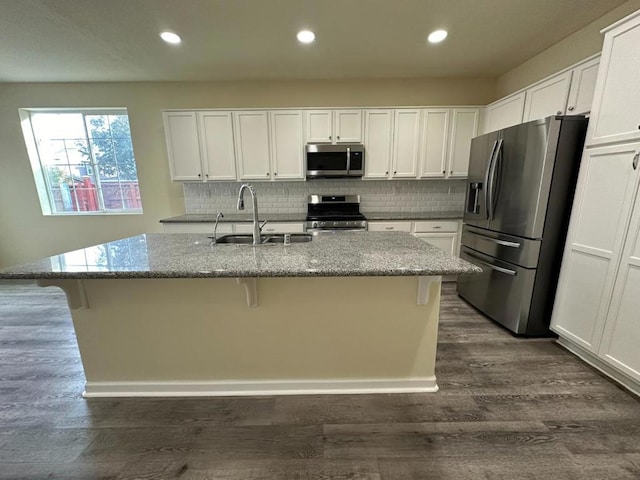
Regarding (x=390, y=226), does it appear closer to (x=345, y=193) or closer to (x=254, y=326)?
(x=345, y=193)

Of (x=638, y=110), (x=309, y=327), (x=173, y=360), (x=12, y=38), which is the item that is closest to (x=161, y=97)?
(x=12, y=38)

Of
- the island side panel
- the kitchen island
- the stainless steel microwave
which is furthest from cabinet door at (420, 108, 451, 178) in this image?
the island side panel

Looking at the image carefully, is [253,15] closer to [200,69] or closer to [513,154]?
[200,69]

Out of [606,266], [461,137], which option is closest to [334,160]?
[461,137]

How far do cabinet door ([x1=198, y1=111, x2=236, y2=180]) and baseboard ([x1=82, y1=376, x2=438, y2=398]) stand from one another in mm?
2627

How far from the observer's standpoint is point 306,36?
2506 mm

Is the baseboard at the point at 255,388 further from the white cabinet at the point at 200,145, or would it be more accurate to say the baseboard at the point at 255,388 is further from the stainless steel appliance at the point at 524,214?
the white cabinet at the point at 200,145

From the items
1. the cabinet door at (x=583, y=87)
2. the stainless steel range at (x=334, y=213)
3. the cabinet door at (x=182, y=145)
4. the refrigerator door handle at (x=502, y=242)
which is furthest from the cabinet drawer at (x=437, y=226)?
the cabinet door at (x=182, y=145)

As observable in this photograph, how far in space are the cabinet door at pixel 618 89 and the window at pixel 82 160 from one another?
511cm

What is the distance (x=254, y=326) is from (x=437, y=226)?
2.75m

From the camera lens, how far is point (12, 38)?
2492 millimetres

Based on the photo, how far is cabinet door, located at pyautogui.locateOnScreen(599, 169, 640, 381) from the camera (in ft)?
5.45

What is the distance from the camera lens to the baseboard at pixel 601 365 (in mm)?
1731

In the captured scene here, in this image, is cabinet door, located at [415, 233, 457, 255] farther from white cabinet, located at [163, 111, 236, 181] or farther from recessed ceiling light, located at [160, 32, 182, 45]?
recessed ceiling light, located at [160, 32, 182, 45]
